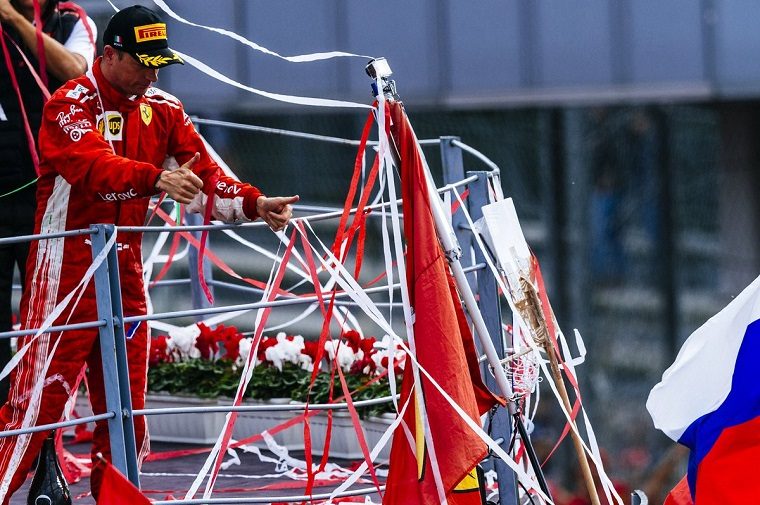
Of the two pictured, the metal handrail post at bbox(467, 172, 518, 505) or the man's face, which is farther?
the metal handrail post at bbox(467, 172, 518, 505)

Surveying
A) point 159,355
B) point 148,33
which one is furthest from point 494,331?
point 159,355

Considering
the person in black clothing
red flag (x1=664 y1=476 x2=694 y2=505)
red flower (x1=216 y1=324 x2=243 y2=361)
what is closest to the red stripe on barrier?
the person in black clothing

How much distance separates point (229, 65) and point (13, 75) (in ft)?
26.2

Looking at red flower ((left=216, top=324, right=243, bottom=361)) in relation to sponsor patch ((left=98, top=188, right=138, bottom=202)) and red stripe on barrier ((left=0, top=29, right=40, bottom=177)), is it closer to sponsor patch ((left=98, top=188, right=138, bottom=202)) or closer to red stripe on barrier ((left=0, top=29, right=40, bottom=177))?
red stripe on barrier ((left=0, top=29, right=40, bottom=177))

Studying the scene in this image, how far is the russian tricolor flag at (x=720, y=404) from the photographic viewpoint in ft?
14.3

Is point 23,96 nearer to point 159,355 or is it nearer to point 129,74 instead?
point 129,74

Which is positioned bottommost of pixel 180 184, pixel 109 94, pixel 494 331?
pixel 494 331

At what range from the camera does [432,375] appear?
4125 millimetres

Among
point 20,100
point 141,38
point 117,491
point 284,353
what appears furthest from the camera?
point 284,353

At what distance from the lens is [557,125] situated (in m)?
13.6

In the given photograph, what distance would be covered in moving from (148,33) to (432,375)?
4.76 ft

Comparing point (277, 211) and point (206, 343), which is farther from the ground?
point (277, 211)

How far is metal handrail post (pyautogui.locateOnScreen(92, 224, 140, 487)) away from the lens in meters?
4.26

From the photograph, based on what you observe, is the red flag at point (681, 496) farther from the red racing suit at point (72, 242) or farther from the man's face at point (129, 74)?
the man's face at point (129, 74)
